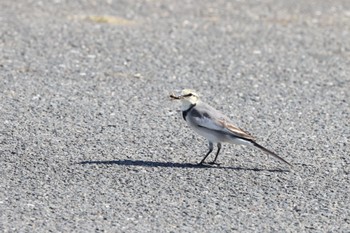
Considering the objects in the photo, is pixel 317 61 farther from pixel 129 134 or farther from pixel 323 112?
pixel 129 134

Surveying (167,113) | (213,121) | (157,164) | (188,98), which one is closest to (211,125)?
(213,121)

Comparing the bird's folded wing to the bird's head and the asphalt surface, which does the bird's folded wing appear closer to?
the bird's head

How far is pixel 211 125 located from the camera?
25.3 feet

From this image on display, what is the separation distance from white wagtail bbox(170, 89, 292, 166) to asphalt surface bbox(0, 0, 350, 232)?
0.77 feet

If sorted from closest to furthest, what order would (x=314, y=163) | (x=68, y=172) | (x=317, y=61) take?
(x=68, y=172), (x=314, y=163), (x=317, y=61)

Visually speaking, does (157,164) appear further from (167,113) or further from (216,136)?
(167,113)

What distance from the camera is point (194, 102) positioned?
7.85m

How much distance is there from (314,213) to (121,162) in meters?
1.74

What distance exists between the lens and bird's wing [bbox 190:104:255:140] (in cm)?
764

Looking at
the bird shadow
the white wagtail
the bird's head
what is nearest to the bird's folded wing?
the white wagtail

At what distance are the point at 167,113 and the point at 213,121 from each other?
5.68ft

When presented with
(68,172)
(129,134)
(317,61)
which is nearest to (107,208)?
(68,172)

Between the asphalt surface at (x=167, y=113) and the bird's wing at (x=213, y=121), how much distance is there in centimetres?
31

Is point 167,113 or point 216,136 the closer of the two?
point 216,136
